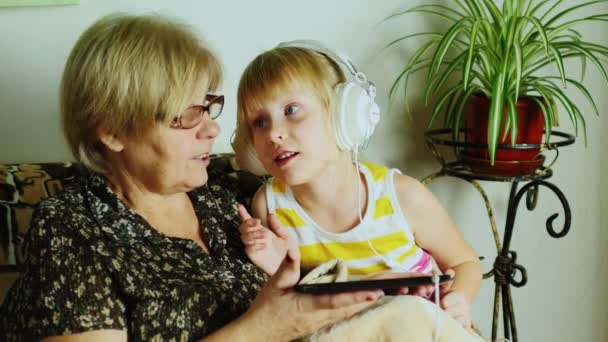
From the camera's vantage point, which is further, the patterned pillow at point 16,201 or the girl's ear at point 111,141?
the patterned pillow at point 16,201

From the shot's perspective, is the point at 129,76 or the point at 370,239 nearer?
the point at 129,76

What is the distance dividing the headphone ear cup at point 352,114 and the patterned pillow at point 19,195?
2.26 feet

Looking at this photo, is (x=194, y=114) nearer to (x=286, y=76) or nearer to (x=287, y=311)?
(x=286, y=76)

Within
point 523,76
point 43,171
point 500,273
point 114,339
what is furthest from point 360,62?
point 114,339

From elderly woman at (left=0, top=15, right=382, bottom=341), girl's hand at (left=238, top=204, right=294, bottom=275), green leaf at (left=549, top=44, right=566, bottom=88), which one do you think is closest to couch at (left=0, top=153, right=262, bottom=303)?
elderly woman at (left=0, top=15, right=382, bottom=341)

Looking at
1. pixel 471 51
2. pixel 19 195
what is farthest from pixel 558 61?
pixel 19 195


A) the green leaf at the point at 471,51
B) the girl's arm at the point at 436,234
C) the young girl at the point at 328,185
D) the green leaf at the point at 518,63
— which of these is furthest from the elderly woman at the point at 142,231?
the green leaf at the point at 518,63

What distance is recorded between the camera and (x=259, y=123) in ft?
4.51

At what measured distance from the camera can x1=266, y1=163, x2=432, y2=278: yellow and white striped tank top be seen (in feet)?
4.79

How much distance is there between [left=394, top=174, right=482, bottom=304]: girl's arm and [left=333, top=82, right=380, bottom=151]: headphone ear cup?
0.20m

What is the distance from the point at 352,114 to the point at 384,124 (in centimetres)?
71

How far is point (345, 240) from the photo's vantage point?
1461mm

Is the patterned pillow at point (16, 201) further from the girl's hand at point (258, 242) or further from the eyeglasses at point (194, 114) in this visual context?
the girl's hand at point (258, 242)

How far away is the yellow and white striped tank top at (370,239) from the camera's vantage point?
4.79 feet
